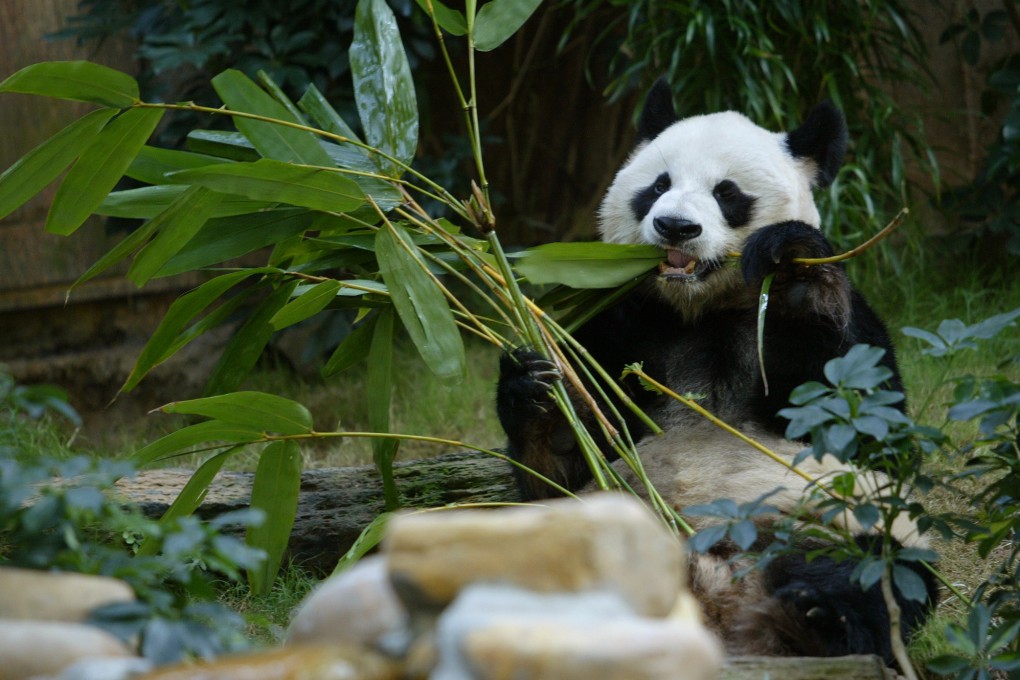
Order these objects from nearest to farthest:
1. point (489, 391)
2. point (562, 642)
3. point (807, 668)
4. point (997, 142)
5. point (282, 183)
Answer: point (562, 642) → point (807, 668) → point (282, 183) → point (489, 391) → point (997, 142)

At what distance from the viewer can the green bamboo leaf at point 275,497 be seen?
2852 millimetres

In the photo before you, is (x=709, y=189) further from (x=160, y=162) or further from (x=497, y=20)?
(x=160, y=162)

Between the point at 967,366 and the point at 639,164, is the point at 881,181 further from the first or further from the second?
the point at 639,164

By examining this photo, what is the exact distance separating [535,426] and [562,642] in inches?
76.3

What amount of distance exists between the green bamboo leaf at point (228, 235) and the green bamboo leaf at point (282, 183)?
0.70 ft

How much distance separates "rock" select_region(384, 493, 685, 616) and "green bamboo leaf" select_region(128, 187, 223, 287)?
1.66 meters

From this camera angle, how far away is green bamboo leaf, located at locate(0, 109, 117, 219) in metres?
2.76

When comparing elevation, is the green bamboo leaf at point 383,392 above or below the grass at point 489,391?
above

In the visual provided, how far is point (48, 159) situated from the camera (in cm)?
278

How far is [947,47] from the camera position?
250 inches

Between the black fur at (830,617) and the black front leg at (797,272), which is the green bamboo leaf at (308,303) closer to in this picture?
the black front leg at (797,272)

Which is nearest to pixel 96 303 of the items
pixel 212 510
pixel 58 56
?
pixel 58 56

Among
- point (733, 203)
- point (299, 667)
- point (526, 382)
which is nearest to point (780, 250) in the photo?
point (733, 203)

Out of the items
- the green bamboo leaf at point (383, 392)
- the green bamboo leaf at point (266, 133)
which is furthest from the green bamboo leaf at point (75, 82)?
the green bamboo leaf at point (383, 392)
